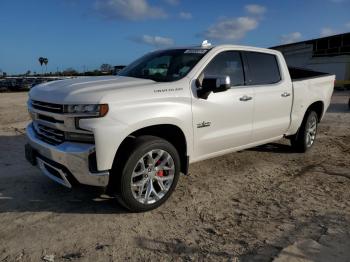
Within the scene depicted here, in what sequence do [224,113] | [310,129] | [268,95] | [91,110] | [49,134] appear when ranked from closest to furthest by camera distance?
[91,110] → [49,134] → [224,113] → [268,95] → [310,129]

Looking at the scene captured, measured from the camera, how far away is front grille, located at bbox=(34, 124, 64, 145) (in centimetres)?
387

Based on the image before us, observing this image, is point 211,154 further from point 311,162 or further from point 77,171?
point 311,162

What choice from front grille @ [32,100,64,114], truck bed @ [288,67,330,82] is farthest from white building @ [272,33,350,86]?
front grille @ [32,100,64,114]

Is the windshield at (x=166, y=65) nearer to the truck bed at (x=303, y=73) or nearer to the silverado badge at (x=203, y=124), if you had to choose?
the silverado badge at (x=203, y=124)

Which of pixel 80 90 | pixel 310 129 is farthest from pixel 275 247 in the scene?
pixel 310 129

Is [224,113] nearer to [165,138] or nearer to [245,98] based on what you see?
[245,98]

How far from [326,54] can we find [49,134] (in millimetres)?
32990

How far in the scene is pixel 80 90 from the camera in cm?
386

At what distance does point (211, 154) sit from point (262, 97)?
1263 millimetres

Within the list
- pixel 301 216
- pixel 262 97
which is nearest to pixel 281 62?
pixel 262 97

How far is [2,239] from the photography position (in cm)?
346

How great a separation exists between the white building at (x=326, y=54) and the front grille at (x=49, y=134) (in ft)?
89.5

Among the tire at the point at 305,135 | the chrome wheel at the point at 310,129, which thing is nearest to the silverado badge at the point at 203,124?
the tire at the point at 305,135

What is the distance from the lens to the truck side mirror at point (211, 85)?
4.26m
